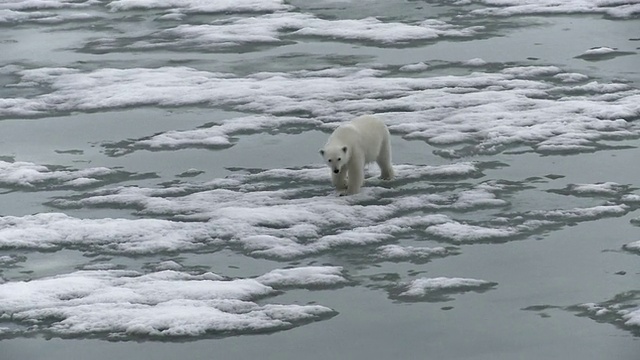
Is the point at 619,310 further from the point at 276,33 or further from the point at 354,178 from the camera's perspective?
the point at 276,33

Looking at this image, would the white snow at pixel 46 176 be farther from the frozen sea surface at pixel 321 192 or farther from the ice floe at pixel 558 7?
the ice floe at pixel 558 7

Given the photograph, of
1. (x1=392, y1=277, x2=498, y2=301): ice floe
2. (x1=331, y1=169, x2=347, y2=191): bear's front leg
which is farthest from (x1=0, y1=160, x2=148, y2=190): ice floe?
(x1=392, y1=277, x2=498, y2=301): ice floe

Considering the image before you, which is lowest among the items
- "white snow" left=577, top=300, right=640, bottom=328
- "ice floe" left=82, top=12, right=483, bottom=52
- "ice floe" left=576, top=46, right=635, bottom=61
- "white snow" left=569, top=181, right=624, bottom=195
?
"white snow" left=577, top=300, right=640, bottom=328

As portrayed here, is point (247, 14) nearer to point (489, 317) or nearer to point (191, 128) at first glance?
point (191, 128)

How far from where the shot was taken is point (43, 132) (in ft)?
29.4

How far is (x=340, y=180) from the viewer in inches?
281

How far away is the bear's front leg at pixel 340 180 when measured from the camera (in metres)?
7.13

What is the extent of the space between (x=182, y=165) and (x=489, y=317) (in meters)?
3.26

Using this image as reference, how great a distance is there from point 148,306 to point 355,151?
80.3 inches

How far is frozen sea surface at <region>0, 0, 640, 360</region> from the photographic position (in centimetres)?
521

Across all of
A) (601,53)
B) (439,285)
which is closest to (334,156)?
(439,285)

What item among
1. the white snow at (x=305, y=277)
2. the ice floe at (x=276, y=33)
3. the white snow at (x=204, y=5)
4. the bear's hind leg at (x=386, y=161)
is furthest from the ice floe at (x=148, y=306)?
the white snow at (x=204, y=5)

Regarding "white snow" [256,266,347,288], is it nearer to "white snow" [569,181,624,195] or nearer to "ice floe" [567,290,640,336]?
"ice floe" [567,290,640,336]

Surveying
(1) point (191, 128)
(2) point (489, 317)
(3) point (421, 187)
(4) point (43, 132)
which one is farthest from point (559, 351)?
(4) point (43, 132)
